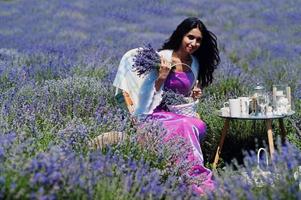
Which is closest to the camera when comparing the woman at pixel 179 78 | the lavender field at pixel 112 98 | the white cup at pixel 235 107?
the lavender field at pixel 112 98

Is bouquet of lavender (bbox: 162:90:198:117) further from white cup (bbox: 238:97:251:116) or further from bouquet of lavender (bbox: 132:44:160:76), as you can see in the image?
white cup (bbox: 238:97:251:116)

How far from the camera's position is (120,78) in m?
4.00

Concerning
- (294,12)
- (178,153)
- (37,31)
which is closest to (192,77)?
(178,153)

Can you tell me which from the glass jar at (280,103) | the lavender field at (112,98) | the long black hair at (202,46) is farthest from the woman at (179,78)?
the glass jar at (280,103)

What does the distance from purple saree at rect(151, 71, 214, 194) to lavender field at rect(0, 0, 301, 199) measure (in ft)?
0.78

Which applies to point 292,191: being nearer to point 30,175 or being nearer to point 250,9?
point 30,175

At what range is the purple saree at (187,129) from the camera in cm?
354

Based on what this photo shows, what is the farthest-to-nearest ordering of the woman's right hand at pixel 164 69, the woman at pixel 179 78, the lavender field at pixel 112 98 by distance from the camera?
1. the woman's right hand at pixel 164 69
2. the woman at pixel 179 78
3. the lavender field at pixel 112 98

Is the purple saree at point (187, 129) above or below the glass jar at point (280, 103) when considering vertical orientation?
below

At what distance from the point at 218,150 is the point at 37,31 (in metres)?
7.30

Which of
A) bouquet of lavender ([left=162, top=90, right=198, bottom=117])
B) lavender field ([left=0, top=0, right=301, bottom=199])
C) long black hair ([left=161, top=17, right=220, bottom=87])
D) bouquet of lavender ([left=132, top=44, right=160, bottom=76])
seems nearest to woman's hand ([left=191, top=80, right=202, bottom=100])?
bouquet of lavender ([left=162, top=90, right=198, bottom=117])

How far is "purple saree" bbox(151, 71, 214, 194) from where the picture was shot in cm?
354

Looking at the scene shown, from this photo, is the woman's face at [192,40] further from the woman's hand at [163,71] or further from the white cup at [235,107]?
the white cup at [235,107]

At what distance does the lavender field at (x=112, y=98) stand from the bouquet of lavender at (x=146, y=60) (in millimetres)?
342
